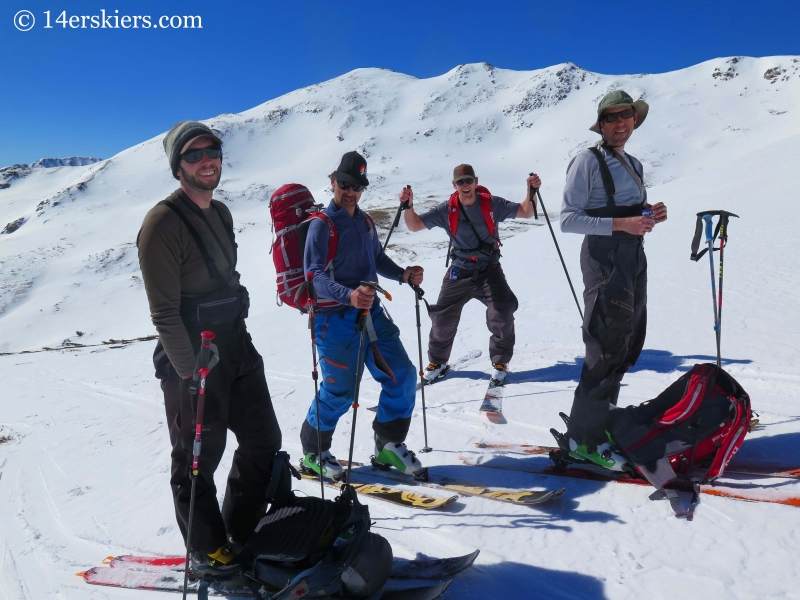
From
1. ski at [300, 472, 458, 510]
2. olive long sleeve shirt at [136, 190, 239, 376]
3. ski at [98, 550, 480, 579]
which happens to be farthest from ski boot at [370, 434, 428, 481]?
olive long sleeve shirt at [136, 190, 239, 376]

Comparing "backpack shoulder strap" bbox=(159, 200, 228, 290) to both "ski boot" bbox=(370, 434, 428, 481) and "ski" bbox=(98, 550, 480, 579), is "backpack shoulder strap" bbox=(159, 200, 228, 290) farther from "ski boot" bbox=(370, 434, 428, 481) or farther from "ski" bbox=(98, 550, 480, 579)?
"ski boot" bbox=(370, 434, 428, 481)

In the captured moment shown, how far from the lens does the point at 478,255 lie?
21.5 feet

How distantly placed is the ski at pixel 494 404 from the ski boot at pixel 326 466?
1.83 metres

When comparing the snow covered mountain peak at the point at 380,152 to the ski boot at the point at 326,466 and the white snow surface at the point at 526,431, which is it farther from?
the ski boot at the point at 326,466

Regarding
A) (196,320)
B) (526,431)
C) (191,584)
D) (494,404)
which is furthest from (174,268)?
(494,404)

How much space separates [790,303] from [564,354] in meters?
3.63

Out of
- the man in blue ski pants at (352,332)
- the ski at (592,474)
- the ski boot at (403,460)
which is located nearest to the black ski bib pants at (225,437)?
the man in blue ski pants at (352,332)

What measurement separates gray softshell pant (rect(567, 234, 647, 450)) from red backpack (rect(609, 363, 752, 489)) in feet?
0.92

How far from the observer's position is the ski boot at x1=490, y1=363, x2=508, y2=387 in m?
6.51

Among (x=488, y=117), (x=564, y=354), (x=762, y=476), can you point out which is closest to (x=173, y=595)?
(x=762, y=476)

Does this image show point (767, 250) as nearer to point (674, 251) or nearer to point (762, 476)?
point (674, 251)

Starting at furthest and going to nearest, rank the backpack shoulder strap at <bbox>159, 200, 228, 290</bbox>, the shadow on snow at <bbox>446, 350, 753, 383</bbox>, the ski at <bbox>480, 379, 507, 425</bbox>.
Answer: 1. the shadow on snow at <bbox>446, 350, 753, 383</bbox>
2. the ski at <bbox>480, 379, 507, 425</bbox>
3. the backpack shoulder strap at <bbox>159, 200, 228, 290</bbox>

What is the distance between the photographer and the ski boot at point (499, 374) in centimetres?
651

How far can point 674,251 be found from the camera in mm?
12336
